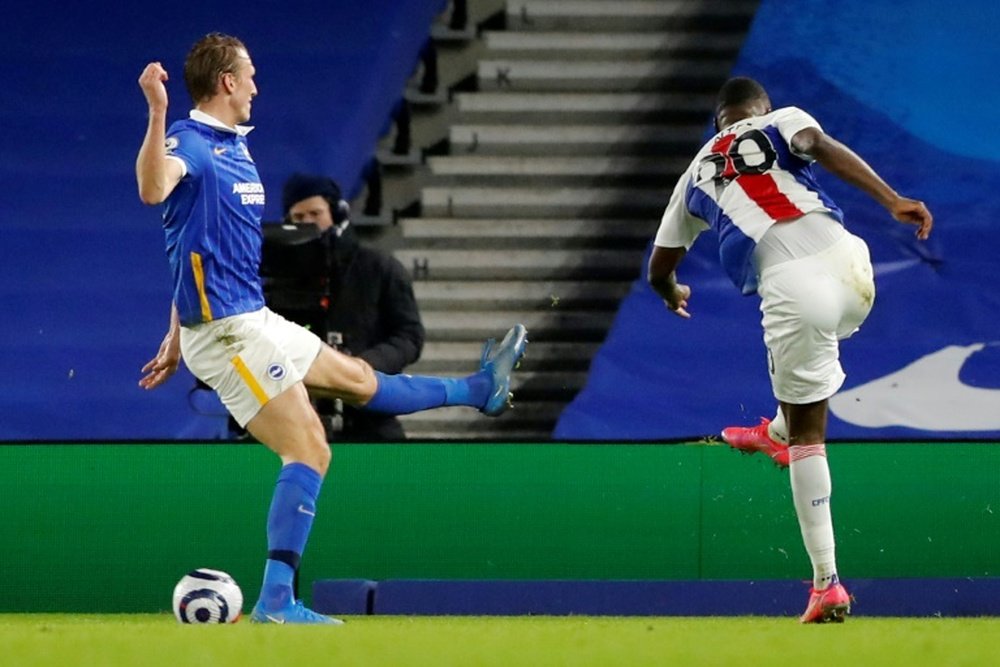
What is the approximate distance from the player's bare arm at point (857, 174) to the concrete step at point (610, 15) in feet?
9.32

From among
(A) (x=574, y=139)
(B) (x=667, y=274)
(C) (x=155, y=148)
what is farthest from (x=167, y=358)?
(A) (x=574, y=139)

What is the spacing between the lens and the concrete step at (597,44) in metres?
9.09

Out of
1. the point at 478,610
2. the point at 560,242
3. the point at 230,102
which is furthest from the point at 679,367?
the point at 230,102

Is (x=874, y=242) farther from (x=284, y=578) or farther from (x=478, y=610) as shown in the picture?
(x=284, y=578)

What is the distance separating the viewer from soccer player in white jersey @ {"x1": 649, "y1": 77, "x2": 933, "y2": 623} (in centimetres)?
629

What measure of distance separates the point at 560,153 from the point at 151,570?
2.82 metres

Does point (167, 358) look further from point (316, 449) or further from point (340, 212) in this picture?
point (340, 212)

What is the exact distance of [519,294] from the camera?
9.18m

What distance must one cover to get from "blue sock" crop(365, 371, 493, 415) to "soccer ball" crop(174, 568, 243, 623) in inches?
31.3

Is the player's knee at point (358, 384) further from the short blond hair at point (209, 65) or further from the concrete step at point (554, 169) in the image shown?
the concrete step at point (554, 169)

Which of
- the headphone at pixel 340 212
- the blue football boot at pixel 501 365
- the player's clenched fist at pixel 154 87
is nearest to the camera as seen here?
the player's clenched fist at pixel 154 87

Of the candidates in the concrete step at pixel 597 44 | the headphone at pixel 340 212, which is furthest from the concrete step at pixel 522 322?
the concrete step at pixel 597 44

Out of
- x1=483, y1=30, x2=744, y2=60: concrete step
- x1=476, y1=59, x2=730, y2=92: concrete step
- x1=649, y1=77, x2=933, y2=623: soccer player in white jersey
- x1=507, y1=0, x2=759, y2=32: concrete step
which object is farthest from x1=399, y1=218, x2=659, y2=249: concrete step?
x1=649, y1=77, x2=933, y2=623: soccer player in white jersey

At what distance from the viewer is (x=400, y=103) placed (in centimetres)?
902
